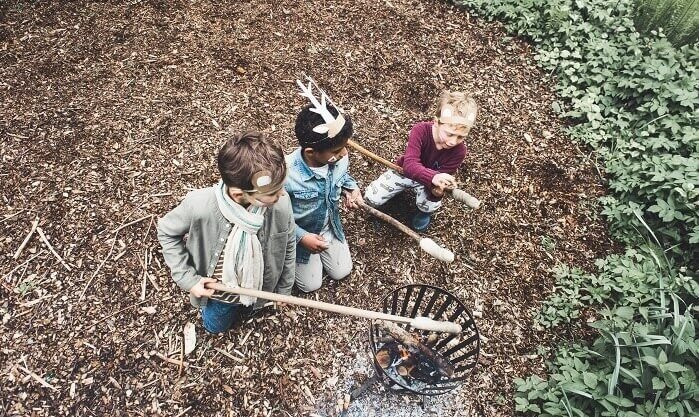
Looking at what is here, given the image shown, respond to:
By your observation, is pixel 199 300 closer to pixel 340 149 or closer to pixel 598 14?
→ pixel 340 149

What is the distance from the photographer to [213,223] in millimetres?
2121

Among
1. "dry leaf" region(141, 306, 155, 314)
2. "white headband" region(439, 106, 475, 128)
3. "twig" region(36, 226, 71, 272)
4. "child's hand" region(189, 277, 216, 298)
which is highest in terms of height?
"white headband" region(439, 106, 475, 128)

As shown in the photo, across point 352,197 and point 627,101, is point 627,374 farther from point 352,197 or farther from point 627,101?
point 627,101

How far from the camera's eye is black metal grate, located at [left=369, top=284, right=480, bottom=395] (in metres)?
2.67

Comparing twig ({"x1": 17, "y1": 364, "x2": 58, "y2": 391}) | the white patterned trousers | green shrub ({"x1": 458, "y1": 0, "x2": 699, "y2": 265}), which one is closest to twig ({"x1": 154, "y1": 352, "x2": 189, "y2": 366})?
twig ({"x1": 17, "y1": 364, "x2": 58, "y2": 391})

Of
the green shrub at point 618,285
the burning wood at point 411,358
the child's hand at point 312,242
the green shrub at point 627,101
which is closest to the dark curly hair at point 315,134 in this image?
the child's hand at point 312,242

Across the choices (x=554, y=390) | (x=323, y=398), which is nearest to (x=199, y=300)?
(x=323, y=398)

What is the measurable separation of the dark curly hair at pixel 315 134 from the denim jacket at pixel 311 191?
0.19 metres

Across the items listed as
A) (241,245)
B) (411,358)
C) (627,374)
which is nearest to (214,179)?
(241,245)

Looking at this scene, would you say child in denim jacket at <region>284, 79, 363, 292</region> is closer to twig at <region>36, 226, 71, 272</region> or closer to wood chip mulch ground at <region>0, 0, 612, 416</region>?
wood chip mulch ground at <region>0, 0, 612, 416</region>

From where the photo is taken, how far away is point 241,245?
7.27 ft

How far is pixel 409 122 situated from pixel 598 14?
2.12 m

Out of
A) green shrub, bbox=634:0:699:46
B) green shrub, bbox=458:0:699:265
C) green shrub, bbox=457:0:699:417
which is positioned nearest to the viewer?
green shrub, bbox=457:0:699:417

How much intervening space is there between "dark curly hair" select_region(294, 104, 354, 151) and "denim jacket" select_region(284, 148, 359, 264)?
19cm
